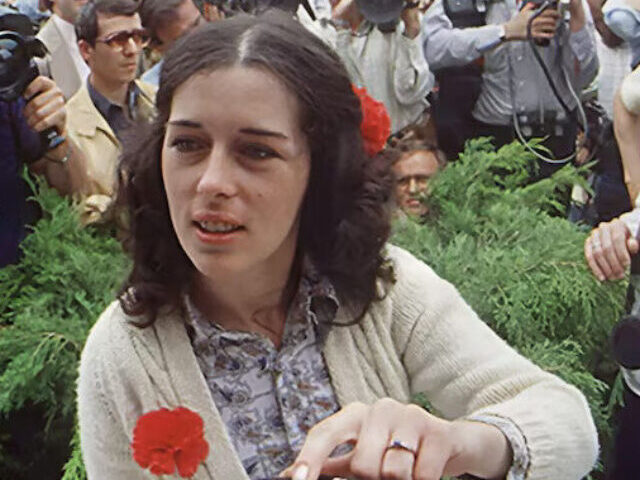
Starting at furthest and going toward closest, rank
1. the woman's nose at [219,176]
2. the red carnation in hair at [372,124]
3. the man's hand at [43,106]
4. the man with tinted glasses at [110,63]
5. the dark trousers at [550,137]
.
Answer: the dark trousers at [550,137]
the man with tinted glasses at [110,63]
the man's hand at [43,106]
the red carnation in hair at [372,124]
the woman's nose at [219,176]

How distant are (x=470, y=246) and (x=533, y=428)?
1.46m

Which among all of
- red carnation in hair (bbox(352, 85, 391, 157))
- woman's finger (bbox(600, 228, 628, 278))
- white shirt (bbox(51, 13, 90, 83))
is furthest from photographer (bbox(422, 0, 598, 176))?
red carnation in hair (bbox(352, 85, 391, 157))

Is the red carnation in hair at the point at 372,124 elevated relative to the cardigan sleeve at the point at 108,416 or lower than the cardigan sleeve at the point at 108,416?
elevated

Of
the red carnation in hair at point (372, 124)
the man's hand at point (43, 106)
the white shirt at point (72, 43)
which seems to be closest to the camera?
the red carnation in hair at point (372, 124)

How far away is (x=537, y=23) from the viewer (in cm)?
399

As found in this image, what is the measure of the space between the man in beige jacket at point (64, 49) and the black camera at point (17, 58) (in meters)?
0.70

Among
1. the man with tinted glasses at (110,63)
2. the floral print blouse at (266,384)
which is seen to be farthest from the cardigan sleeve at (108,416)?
the man with tinted glasses at (110,63)

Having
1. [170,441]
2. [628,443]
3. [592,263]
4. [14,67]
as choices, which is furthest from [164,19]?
[170,441]

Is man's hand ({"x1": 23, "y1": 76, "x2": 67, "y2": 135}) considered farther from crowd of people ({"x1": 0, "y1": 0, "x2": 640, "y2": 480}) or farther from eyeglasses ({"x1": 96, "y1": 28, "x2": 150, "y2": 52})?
crowd of people ({"x1": 0, "y1": 0, "x2": 640, "y2": 480})

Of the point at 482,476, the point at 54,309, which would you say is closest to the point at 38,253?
the point at 54,309

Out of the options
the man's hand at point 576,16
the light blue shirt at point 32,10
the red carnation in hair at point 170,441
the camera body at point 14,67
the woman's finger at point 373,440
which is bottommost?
the light blue shirt at point 32,10

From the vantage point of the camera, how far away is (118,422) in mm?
1274

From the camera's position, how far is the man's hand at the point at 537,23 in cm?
398

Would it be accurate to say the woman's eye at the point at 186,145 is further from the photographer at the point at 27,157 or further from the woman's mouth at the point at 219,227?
the photographer at the point at 27,157
